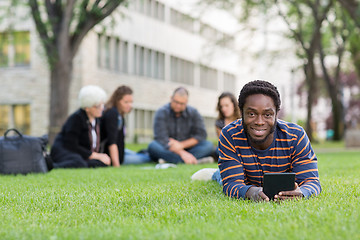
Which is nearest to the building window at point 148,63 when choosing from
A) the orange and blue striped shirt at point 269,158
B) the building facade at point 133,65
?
the building facade at point 133,65

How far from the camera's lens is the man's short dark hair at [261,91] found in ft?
15.5

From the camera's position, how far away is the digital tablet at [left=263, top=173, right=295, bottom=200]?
456 centimetres

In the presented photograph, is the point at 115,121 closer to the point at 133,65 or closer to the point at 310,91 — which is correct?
the point at 310,91

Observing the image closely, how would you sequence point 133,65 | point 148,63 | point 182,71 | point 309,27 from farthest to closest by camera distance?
point 182,71 < point 148,63 < point 133,65 < point 309,27

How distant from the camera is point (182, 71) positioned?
41.4 metres

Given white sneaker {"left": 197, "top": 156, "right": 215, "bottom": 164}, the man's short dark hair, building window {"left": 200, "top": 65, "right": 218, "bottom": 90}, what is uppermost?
building window {"left": 200, "top": 65, "right": 218, "bottom": 90}

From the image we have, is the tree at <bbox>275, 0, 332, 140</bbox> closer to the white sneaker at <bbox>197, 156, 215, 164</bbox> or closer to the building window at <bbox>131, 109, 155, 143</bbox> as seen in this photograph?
the building window at <bbox>131, 109, 155, 143</bbox>

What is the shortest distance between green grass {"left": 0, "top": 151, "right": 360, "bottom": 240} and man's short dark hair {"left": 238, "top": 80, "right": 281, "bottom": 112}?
0.87 m

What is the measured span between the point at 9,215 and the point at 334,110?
3034 centimetres

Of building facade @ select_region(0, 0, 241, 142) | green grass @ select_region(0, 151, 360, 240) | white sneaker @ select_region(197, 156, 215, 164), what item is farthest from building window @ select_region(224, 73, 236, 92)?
green grass @ select_region(0, 151, 360, 240)

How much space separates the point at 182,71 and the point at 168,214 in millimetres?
37376

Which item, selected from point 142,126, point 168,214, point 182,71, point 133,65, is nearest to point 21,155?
point 168,214

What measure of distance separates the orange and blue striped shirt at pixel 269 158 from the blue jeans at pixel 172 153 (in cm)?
648

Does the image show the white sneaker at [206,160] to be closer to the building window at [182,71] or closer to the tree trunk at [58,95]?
the tree trunk at [58,95]
